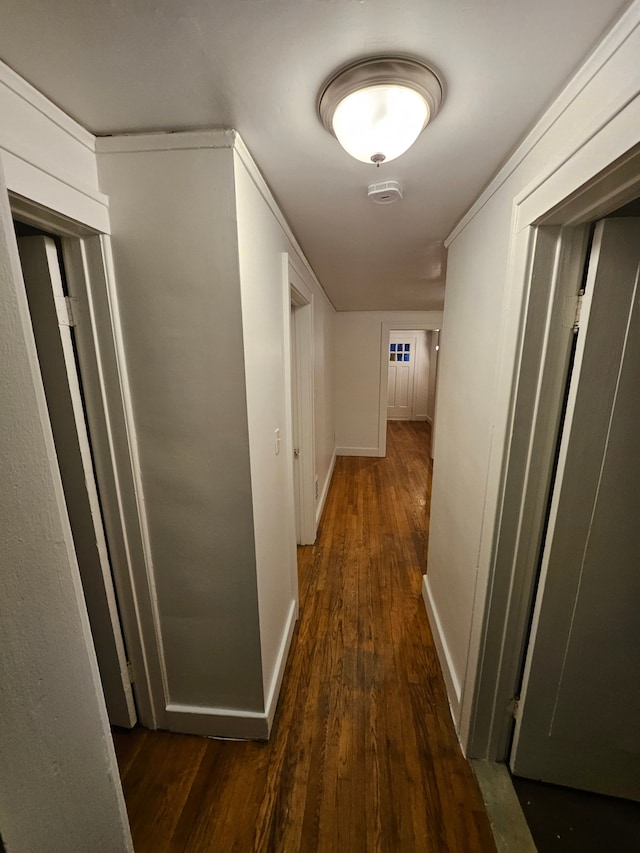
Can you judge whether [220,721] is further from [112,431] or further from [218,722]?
[112,431]

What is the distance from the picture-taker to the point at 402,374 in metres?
7.52

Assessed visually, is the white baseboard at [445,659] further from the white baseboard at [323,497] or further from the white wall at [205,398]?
the white baseboard at [323,497]

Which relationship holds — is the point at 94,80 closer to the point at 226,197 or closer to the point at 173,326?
the point at 226,197

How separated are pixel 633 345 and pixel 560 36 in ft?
2.33

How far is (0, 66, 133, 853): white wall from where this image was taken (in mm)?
386

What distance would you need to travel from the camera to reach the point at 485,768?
127cm

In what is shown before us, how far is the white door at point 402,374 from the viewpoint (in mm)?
7422

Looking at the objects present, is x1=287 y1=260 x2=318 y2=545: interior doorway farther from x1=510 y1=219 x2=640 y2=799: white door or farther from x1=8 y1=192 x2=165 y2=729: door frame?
x1=510 y1=219 x2=640 y2=799: white door

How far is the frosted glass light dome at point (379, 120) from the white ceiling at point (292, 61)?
7 centimetres

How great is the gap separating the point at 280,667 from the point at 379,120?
208 cm

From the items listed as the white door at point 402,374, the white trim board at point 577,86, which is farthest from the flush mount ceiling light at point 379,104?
the white door at point 402,374

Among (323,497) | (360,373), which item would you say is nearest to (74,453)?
(323,497)

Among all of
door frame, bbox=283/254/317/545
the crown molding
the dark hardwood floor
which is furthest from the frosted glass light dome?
the dark hardwood floor

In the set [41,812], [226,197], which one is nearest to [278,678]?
[41,812]
